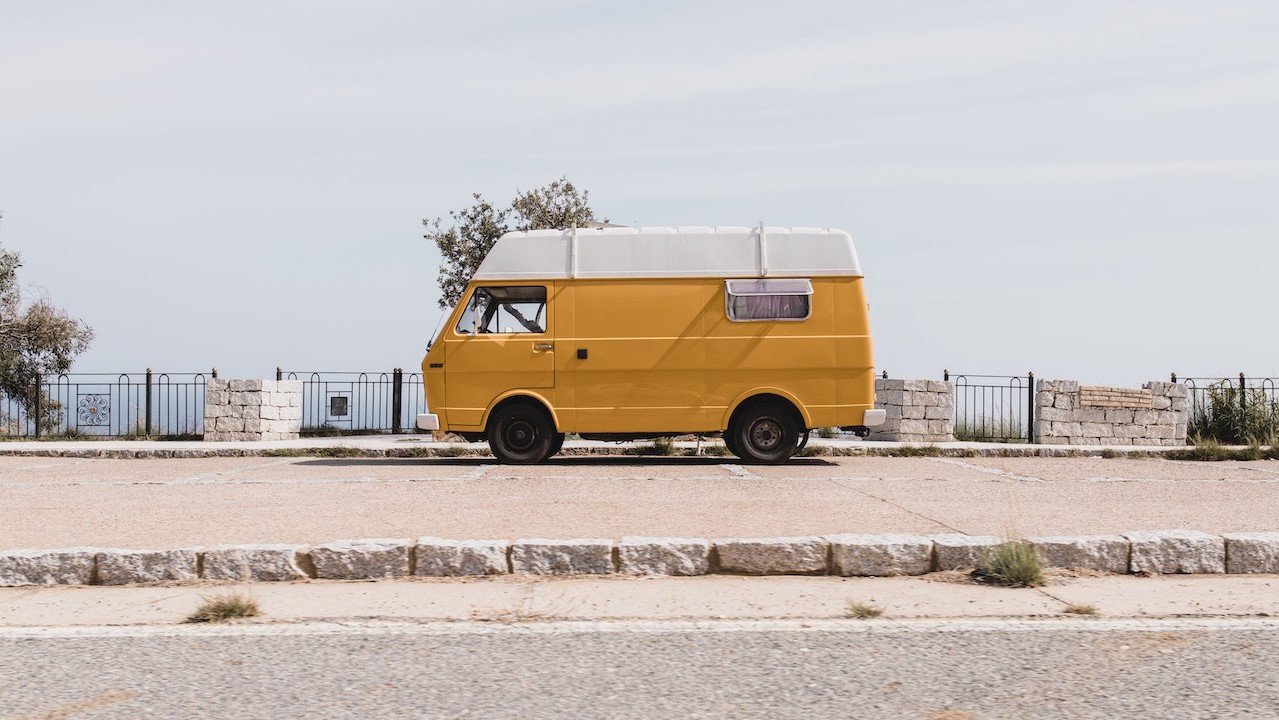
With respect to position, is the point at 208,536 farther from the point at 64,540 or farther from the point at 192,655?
the point at 192,655

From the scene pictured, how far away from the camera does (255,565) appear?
22.0 ft

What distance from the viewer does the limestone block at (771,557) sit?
679 cm

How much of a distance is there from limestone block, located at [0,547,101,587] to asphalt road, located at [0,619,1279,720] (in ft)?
4.31

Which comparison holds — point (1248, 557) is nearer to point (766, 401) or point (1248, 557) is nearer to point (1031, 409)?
point (766, 401)

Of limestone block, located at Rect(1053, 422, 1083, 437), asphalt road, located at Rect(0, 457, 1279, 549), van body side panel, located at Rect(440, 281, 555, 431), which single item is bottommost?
asphalt road, located at Rect(0, 457, 1279, 549)

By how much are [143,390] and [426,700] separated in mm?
20782

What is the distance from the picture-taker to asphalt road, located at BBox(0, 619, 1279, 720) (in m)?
4.18

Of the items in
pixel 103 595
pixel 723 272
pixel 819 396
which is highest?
pixel 723 272

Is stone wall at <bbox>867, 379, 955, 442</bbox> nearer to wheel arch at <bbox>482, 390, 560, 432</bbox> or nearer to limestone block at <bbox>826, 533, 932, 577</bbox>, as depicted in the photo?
wheel arch at <bbox>482, 390, 560, 432</bbox>

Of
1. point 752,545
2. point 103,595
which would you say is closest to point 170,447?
point 103,595

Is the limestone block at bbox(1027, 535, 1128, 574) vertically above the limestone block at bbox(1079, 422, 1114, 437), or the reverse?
the limestone block at bbox(1079, 422, 1114, 437)

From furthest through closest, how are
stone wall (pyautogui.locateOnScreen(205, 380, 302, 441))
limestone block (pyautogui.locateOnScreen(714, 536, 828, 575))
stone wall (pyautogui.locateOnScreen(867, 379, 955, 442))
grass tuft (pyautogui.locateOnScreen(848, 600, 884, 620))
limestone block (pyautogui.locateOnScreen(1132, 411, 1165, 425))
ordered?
1. limestone block (pyautogui.locateOnScreen(1132, 411, 1165, 425))
2. stone wall (pyautogui.locateOnScreen(205, 380, 302, 441))
3. stone wall (pyautogui.locateOnScreen(867, 379, 955, 442))
4. limestone block (pyautogui.locateOnScreen(714, 536, 828, 575))
5. grass tuft (pyautogui.locateOnScreen(848, 600, 884, 620))

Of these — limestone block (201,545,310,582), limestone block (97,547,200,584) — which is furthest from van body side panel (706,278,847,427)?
limestone block (97,547,200,584)

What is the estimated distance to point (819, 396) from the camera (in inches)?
573
